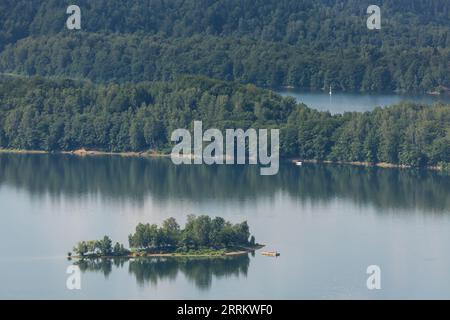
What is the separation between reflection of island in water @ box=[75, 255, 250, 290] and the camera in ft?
99.5

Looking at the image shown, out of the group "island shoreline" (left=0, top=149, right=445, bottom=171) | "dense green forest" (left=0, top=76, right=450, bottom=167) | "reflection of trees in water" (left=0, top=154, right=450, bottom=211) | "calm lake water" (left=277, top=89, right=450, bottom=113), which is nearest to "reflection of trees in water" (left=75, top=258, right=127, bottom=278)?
"reflection of trees in water" (left=0, top=154, right=450, bottom=211)

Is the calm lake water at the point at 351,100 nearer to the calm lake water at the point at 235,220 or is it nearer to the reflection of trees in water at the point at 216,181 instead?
the reflection of trees in water at the point at 216,181

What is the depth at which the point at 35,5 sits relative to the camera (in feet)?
211

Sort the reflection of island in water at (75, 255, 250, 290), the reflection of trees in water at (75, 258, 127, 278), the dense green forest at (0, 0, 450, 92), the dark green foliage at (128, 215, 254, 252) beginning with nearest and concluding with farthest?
the reflection of island in water at (75, 255, 250, 290), the reflection of trees in water at (75, 258, 127, 278), the dark green foliage at (128, 215, 254, 252), the dense green forest at (0, 0, 450, 92)

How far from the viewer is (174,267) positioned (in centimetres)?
3092

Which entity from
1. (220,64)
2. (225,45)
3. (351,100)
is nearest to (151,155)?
(351,100)

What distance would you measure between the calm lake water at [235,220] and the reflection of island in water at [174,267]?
15 mm

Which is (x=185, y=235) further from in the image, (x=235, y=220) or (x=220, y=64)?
(x=220, y=64)

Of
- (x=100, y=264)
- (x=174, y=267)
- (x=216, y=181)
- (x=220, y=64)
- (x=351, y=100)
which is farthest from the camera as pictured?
(x=220, y=64)

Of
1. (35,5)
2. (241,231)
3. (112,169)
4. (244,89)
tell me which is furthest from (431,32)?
(241,231)

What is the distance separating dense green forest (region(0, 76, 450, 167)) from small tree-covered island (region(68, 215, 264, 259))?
10239 mm

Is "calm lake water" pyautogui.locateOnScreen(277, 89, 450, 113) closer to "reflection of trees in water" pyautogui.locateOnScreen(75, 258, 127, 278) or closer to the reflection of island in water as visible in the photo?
the reflection of island in water

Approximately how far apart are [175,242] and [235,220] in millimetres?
2731

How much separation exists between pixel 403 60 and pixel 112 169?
63.5 feet
